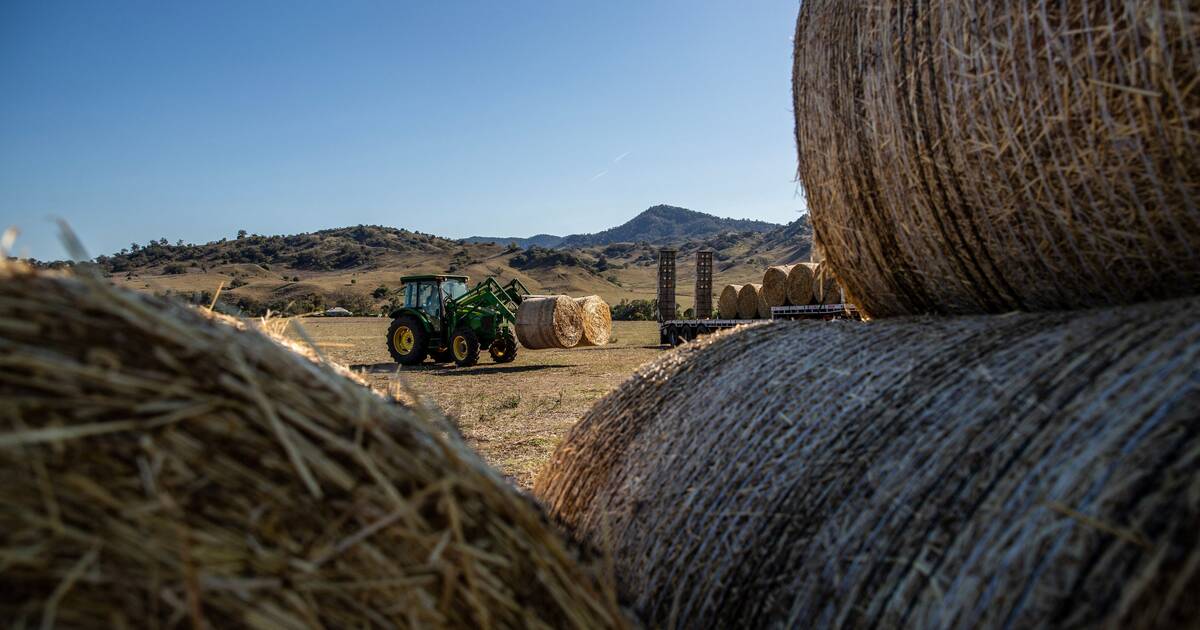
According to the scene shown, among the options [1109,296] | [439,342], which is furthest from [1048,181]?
[439,342]

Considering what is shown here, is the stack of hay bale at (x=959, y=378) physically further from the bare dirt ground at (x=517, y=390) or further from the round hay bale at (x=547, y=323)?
the round hay bale at (x=547, y=323)

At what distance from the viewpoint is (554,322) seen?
17.7 metres

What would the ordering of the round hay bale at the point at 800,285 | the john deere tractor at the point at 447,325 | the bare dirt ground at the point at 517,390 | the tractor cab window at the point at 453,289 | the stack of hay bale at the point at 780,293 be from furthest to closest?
the tractor cab window at the point at 453,289, the john deere tractor at the point at 447,325, the round hay bale at the point at 800,285, the stack of hay bale at the point at 780,293, the bare dirt ground at the point at 517,390

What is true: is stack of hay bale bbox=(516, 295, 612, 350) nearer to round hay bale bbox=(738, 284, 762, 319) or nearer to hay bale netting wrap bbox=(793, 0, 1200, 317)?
round hay bale bbox=(738, 284, 762, 319)

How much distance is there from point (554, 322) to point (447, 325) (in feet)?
8.13

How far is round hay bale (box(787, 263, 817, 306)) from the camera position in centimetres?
1580

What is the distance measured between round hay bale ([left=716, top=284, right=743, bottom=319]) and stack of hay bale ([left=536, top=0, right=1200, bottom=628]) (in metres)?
16.5

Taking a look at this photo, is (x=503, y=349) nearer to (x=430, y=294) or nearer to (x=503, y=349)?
(x=503, y=349)

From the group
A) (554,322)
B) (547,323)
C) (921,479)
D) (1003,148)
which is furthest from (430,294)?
(921,479)

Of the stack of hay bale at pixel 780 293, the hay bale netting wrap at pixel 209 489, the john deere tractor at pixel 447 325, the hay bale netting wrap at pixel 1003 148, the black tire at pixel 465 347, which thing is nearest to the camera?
the hay bale netting wrap at pixel 209 489

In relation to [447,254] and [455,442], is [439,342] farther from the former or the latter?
[447,254]

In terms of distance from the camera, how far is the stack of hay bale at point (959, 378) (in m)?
1.66

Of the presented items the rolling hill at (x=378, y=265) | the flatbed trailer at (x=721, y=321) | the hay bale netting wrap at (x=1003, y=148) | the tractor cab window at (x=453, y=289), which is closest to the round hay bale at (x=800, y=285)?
the flatbed trailer at (x=721, y=321)

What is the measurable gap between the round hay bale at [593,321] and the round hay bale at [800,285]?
502 centimetres
